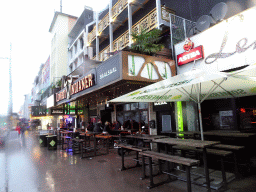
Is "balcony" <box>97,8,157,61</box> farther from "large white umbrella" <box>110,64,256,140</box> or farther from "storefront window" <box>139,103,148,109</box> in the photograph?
"large white umbrella" <box>110,64,256,140</box>

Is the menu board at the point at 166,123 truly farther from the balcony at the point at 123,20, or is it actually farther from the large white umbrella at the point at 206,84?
the balcony at the point at 123,20

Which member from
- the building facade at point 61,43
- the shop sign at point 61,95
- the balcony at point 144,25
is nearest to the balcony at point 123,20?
the balcony at point 144,25

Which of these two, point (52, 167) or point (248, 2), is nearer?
point (52, 167)

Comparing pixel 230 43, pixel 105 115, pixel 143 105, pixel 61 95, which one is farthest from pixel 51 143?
pixel 230 43

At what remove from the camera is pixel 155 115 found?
1077 centimetres

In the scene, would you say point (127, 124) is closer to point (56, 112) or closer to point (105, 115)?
point (105, 115)

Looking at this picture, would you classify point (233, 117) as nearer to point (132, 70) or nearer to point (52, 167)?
point (132, 70)

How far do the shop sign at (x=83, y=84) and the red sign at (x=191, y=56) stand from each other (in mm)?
4511

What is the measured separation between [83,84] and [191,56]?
19.5 ft

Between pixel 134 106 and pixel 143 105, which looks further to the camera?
pixel 134 106

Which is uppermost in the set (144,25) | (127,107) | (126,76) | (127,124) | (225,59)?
(144,25)

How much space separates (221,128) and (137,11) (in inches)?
424

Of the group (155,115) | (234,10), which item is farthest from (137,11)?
(155,115)

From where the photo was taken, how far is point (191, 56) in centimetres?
827
